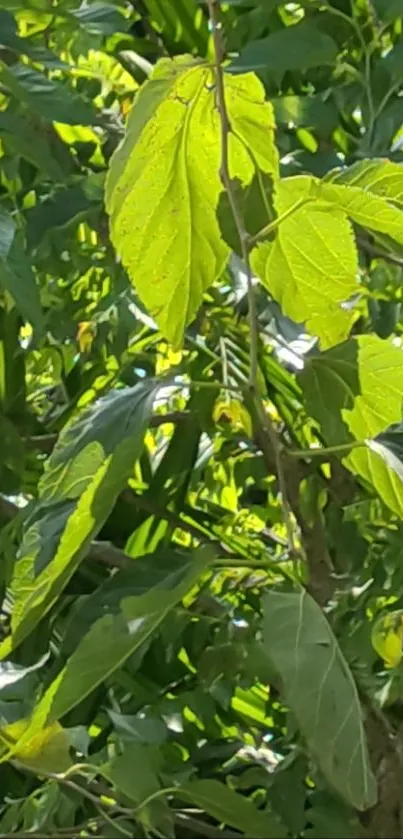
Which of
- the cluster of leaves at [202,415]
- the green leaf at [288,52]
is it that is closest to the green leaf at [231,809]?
the cluster of leaves at [202,415]

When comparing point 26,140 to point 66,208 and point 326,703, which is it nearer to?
point 66,208

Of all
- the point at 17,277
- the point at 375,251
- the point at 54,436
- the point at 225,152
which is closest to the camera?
the point at 225,152

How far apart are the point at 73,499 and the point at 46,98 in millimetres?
208

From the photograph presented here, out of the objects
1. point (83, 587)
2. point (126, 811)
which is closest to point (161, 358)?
point (83, 587)

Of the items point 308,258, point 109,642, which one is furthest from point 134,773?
point 308,258

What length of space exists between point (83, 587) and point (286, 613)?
1.15 ft

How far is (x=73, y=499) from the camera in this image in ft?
1.22

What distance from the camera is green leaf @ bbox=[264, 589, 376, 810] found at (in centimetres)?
36

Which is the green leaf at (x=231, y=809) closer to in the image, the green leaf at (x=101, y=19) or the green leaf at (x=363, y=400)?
the green leaf at (x=363, y=400)

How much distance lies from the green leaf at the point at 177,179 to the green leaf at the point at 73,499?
0.13 feet

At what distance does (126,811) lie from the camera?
1.68ft

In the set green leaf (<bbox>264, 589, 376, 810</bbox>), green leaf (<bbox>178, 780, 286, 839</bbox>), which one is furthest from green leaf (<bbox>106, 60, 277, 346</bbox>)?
green leaf (<bbox>178, 780, 286, 839</bbox>)

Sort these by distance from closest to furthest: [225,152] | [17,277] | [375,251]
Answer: [225,152], [17,277], [375,251]

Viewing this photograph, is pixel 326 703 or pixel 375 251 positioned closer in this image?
pixel 326 703
